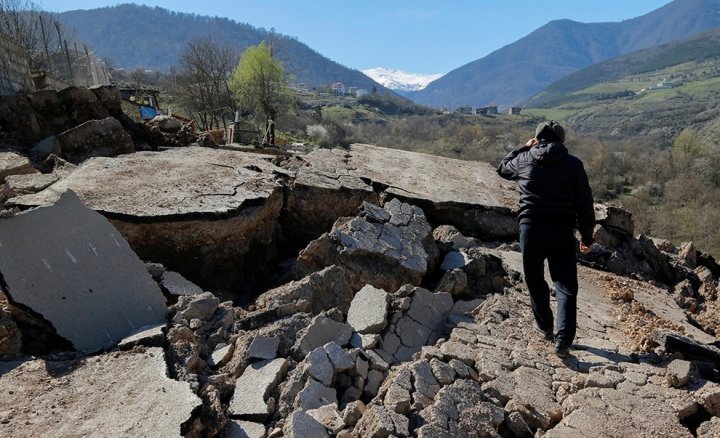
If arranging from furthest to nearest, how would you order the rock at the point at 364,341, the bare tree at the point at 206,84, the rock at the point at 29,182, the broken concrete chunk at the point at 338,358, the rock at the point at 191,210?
1. the bare tree at the point at 206,84
2. the rock at the point at 29,182
3. the rock at the point at 191,210
4. the rock at the point at 364,341
5. the broken concrete chunk at the point at 338,358

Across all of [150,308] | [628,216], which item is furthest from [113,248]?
[628,216]

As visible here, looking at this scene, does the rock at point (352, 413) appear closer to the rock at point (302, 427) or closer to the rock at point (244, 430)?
the rock at point (302, 427)

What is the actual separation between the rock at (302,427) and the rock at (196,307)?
1.30 metres

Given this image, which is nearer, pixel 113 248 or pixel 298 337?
pixel 298 337

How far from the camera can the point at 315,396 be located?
8.37 ft

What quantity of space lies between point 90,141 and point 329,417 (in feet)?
17.5

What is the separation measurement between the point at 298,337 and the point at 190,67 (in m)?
34.5

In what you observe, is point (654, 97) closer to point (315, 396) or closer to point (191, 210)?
point (191, 210)

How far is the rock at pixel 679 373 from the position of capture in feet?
9.43

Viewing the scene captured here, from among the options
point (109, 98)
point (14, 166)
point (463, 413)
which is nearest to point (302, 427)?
point (463, 413)

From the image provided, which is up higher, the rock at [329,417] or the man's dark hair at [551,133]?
the man's dark hair at [551,133]

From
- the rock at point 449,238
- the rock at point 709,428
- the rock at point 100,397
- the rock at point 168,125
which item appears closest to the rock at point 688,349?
the rock at point 709,428

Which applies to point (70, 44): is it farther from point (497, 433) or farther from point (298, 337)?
point (497, 433)

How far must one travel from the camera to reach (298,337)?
313 cm
